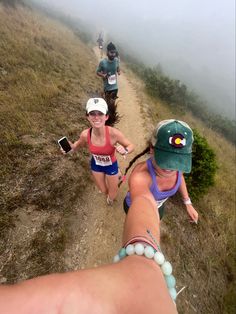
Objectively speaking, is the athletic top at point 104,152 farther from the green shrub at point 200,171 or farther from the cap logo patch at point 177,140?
the green shrub at point 200,171

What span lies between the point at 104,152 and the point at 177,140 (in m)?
1.94

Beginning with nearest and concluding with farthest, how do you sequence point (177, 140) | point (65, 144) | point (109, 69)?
1. point (177, 140)
2. point (65, 144)
3. point (109, 69)

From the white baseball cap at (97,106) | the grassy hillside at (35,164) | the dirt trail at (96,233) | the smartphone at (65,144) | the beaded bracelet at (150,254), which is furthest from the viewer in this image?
the dirt trail at (96,233)

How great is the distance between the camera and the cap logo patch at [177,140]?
231 centimetres

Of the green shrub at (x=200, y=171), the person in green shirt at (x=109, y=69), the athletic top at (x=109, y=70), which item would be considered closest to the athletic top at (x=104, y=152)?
the green shrub at (x=200, y=171)

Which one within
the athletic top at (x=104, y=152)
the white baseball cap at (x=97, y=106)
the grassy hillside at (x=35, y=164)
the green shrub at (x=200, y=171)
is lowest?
the green shrub at (x=200, y=171)

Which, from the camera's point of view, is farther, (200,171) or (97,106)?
(200,171)

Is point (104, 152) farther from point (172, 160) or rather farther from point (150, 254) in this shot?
point (150, 254)

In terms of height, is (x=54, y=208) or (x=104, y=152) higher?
(x=104, y=152)

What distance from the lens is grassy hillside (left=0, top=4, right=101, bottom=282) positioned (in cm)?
403

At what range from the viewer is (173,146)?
7.63ft

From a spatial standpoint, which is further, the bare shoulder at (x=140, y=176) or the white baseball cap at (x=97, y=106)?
the white baseball cap at (x=97, y=106)

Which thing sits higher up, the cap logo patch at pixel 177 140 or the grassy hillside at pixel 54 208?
the cap logo patch at pixel 177 140

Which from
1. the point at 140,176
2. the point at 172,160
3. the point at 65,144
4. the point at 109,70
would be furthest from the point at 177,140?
the point at 109,70
